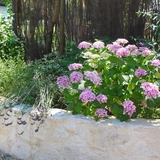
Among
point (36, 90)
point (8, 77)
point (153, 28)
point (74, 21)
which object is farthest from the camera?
point (74, 21)

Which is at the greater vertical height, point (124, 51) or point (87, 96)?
point (124, 51)

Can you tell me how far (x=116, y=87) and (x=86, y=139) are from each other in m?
0.51

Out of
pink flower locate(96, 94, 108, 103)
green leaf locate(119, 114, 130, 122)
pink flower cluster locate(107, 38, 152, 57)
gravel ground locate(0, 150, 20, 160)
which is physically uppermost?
pink flower cluster locate(107, 38, 152, 57)

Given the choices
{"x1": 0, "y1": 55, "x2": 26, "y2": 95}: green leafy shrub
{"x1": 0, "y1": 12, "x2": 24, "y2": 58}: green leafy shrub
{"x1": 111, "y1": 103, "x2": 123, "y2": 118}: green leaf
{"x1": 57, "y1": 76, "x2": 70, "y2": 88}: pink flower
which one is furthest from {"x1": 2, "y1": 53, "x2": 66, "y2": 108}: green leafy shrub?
{"x1": 0, "y1": 12, "x2": 24, "y2": 58}: green leafy shrub

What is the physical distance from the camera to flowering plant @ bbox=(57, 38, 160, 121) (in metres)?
2.39

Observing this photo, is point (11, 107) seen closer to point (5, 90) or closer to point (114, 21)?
→ point (5, 90)

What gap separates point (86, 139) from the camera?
250cm

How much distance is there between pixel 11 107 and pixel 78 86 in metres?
0.74

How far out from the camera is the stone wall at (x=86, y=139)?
236cm

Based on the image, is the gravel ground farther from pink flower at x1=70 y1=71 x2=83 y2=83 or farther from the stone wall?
pink flower at x1=70 y1=71 x2=83 y2=83

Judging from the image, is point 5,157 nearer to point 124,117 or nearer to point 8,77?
point 8,77

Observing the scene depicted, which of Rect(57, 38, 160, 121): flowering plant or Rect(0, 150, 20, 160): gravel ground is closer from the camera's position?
Rect(57, 38, 160, 121): flowering plant

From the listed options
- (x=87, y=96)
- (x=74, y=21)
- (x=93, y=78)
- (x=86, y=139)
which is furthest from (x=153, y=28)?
(x=86, y=139)

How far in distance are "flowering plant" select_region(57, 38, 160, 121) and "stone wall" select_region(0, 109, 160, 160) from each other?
0.30 feet
